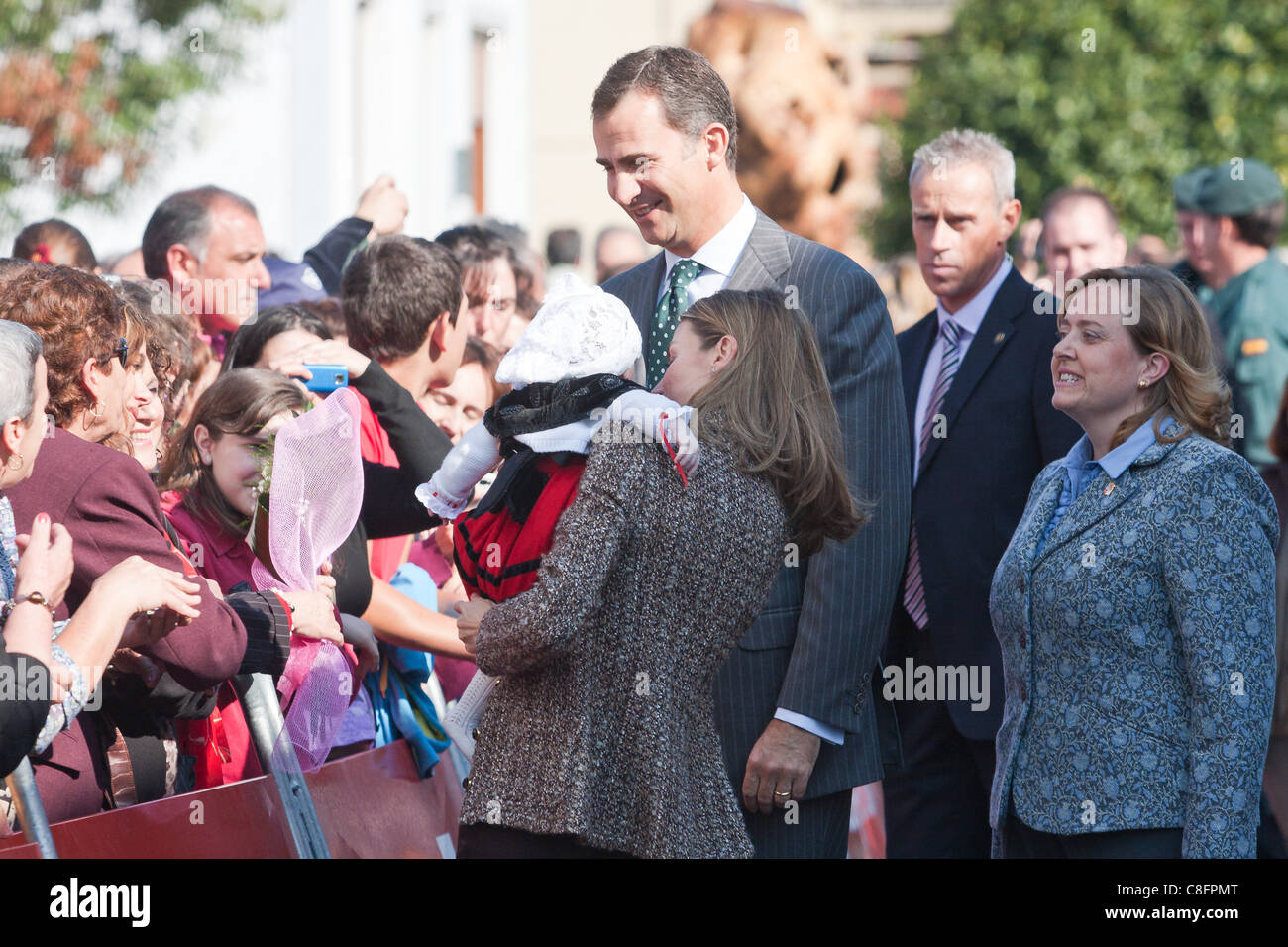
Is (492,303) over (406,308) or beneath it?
over

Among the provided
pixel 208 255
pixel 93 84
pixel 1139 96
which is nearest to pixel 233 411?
pixel 208 255

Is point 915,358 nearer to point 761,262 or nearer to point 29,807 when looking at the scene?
point 761,262

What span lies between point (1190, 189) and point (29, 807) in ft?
20.4

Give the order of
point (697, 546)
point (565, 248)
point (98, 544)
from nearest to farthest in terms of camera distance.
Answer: point (697, 546) < point (98, 544) < point (565, 248)

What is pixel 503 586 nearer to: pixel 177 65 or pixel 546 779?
pixel 546 779

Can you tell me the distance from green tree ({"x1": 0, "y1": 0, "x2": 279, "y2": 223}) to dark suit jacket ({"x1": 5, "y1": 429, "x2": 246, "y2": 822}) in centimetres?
761

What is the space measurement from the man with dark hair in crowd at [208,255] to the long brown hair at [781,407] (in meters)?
2.82

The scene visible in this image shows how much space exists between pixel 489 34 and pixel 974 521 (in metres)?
14.1

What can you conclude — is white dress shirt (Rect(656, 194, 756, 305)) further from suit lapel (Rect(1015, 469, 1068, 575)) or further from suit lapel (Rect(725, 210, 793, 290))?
suit lapel (Rect(1015, 469, 1068, 575))

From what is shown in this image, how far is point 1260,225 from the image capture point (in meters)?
7.36

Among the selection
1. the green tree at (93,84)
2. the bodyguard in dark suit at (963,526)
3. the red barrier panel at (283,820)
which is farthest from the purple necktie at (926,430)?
the green tree at (93,84)

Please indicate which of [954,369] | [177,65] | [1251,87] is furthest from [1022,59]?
[954,369]

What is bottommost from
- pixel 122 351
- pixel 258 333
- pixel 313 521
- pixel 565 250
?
pixel 313 521

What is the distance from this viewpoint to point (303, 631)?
368 cm
